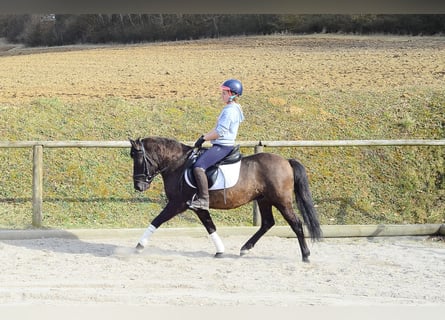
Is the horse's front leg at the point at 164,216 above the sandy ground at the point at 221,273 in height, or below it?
above

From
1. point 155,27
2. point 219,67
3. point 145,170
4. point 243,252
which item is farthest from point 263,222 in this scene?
point 155,27

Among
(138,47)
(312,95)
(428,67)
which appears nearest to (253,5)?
(312,95)

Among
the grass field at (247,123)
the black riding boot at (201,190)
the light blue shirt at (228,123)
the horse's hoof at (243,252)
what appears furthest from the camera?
the grass field at (247,123)

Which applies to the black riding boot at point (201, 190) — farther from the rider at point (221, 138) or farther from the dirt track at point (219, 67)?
the dirt track at point (219, 67)

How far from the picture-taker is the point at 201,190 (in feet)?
19.5

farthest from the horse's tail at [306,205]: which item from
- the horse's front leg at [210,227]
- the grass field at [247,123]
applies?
the grass field at [247,123]

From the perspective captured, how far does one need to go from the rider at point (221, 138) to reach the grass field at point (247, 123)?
1964 mm

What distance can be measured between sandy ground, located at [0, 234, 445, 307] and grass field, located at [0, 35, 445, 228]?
1.11m

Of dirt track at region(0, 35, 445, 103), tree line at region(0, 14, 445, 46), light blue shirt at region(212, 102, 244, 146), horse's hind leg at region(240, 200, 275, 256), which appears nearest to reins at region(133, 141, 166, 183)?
light blue shirt at region(212, 102, 244, 146)

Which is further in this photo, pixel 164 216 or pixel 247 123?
pixel 247 123

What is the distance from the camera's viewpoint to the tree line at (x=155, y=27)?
2031 centimetres

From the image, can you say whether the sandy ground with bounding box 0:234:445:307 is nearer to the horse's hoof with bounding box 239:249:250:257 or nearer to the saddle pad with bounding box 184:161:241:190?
the horse's hoof with bounding box 239:249:250:257

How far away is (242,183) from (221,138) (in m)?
0.49

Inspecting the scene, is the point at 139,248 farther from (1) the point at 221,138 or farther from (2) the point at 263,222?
(1) the point at 221,138
